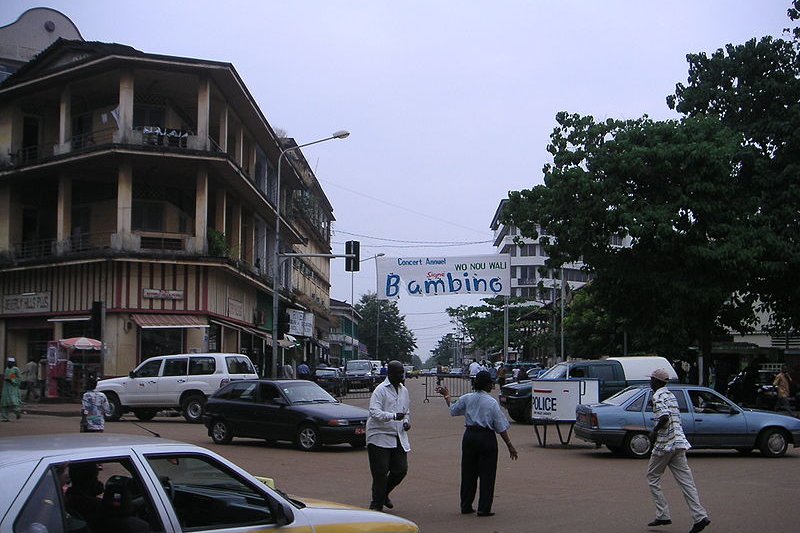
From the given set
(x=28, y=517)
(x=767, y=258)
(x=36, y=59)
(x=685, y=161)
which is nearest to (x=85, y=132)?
(x=36, y=59)

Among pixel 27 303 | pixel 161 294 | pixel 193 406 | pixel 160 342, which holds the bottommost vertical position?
pixel 193 406

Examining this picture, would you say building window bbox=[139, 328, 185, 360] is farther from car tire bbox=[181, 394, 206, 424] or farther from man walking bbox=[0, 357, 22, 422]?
man walking bbox=[0, 357, 22, 422]

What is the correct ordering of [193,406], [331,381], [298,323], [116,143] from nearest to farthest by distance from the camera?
[193,406]
[116,143]
[298,323]
[331,381]

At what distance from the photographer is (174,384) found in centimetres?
2562

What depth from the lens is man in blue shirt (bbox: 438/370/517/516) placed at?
33.8ft

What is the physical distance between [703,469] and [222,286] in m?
26.9

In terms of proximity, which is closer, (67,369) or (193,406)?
(193,406)

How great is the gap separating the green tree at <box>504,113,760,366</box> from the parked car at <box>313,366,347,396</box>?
14.0m

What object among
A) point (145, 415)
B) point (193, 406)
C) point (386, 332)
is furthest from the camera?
point (386, 332)

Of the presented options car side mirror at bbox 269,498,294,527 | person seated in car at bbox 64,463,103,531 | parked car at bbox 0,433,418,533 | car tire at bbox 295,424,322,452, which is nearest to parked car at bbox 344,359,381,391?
car tire at bbox 295,424,322,452

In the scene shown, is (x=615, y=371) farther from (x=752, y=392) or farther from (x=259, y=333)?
(x=259, y=333)

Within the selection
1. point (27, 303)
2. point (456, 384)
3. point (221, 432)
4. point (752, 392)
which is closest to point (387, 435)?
point (221, 432)

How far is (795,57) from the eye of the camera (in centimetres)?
2884

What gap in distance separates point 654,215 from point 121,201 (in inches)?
825
